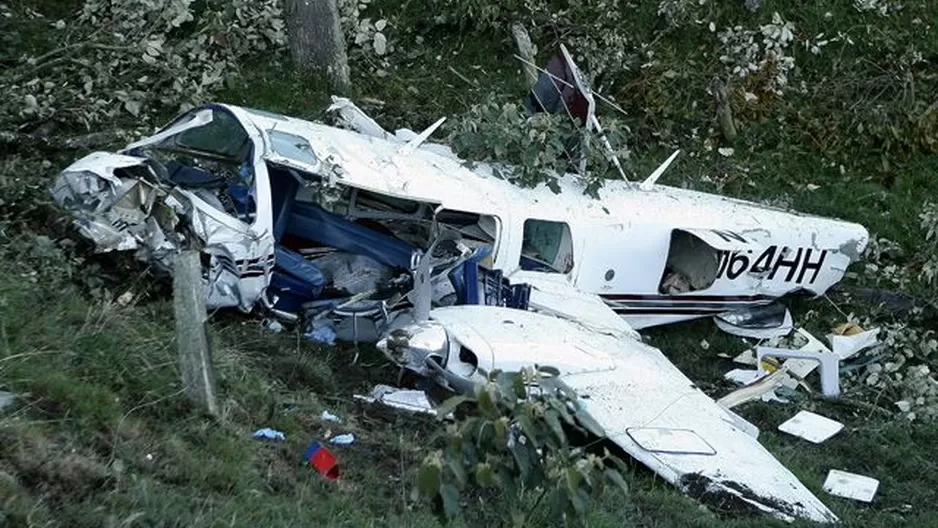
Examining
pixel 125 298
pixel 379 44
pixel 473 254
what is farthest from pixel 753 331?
pixel 125 298

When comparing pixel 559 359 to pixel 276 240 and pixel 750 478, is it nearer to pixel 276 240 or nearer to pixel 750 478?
pixel 750 478

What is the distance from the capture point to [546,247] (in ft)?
33.6

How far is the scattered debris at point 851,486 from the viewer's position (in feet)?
26.0

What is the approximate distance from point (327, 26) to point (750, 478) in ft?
24.3

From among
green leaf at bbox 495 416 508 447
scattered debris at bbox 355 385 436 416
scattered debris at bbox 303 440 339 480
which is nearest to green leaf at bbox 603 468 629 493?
green leaf at bbox 495 416 508 447

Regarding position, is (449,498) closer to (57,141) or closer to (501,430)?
(501,430)

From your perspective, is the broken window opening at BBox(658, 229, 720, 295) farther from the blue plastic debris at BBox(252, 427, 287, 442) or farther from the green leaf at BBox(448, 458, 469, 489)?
the green leaf at BBox(448, 458, 469, 489)

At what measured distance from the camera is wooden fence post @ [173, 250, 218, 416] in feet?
19.9

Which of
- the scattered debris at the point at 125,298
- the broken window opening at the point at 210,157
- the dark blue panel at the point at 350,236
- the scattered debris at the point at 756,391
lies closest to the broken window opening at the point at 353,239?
the dark blue panel at the point at 350,236

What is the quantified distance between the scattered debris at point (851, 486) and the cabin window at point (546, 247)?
2.76 metres

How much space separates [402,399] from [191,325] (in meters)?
2.22

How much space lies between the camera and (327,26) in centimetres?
1317

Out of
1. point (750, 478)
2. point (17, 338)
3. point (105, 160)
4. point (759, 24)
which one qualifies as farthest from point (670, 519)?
point (759, 24)

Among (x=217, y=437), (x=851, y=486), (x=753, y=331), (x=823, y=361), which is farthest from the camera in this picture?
(x=753, y=331)
